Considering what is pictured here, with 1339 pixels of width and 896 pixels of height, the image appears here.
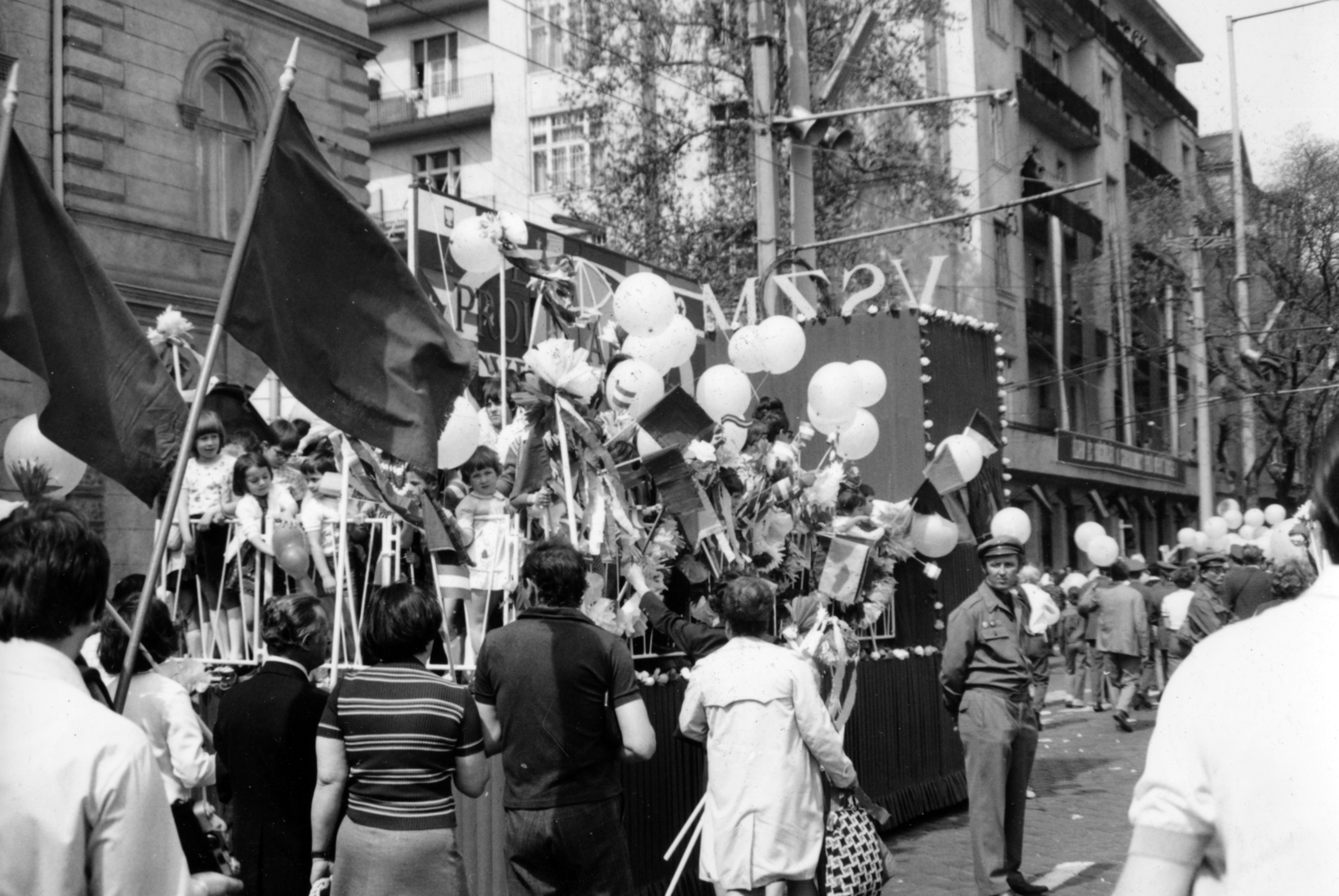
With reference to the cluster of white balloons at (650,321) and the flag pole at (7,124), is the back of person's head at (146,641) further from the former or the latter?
the cluster of white balloons at (650,321)

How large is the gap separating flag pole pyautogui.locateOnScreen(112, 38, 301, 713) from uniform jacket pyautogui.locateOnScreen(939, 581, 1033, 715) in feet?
14.8

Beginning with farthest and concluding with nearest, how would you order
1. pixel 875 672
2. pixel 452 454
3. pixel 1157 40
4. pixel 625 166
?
1. pixel 1157 40
2. pixel 625 166
3. pixel 875 672
4. pixel 452 454

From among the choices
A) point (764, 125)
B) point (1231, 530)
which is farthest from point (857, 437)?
point (1231, 530)

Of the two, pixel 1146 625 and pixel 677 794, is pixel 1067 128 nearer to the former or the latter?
pixel 1146 625

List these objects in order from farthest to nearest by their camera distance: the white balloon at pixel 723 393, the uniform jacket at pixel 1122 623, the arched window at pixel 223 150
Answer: the arched window at pixel 223 150, the uniform jacket at pixel 1122 623, the white balloon at pixel 723 393

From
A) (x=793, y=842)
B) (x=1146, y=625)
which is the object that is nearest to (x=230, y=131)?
(x=1146, y=625)

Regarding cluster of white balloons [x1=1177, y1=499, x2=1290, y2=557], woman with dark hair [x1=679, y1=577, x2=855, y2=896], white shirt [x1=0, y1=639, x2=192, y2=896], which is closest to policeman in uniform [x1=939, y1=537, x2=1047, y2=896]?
woman with dark hair [x1=679, y1=577, x2=855, y2=896]

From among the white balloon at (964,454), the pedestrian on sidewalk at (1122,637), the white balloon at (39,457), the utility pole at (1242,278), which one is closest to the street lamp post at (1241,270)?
the utility pole at (1242,278)

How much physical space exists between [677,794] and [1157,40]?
1821 inches

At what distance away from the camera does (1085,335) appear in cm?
4259

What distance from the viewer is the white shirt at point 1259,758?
201cm

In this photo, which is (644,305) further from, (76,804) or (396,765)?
(76,804)

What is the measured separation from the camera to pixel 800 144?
1462 centimetres

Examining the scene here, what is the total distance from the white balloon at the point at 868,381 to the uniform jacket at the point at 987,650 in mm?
2209
